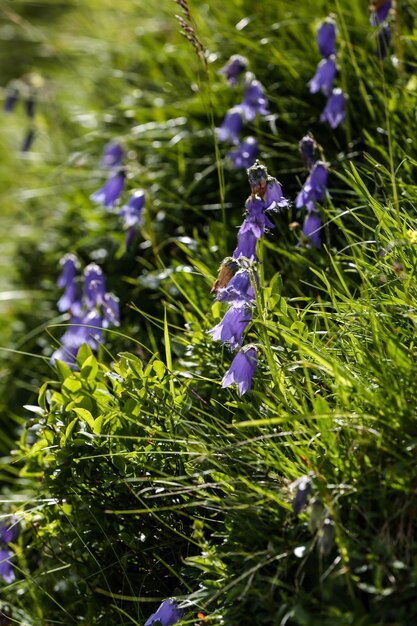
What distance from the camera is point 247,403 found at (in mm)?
2195

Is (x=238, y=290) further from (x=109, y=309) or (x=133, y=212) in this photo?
(x=133, y=212)

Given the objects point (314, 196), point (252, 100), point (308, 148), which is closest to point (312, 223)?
point (314, 196)

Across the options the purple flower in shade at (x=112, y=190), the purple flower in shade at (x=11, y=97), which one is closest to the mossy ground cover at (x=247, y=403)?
the purple flower in shade at (x=112, y=190)

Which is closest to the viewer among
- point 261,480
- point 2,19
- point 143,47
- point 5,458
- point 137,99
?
point 261,480

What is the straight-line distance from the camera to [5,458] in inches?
135

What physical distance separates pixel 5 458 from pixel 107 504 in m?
1.29

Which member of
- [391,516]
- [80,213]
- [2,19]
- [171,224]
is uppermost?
[391,516]

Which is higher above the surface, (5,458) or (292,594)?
(292,594)

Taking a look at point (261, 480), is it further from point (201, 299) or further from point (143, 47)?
point (143, 47)

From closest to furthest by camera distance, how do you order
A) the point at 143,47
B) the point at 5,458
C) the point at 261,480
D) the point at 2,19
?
the point at 261,480, the point at 5,458, the point at 143,47, the point at 2,19

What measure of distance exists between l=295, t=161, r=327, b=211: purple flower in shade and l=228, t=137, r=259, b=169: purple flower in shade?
646 millimetres

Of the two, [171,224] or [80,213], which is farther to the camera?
[80,213]

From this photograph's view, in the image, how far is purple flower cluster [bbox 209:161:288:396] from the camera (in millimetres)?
2127

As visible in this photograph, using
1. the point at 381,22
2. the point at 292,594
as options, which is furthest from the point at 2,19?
the point at 292,594
